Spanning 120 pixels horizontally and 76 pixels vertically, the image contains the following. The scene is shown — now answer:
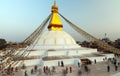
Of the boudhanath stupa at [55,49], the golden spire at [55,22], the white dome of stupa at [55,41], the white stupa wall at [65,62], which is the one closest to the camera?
the white stupa wall at [65,62]

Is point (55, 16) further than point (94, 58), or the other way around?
point (55, 16)

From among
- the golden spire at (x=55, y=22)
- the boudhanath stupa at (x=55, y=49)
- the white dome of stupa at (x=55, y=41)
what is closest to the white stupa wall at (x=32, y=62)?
the boudhanath stupa at (x=55, y=49)

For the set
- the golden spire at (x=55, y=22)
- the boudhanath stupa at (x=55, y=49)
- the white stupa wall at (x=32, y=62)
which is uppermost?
the golden spire at (x=55, y=22)

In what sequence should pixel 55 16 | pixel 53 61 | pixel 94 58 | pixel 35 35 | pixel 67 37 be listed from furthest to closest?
1. pixel 55 16
2. pixel 67 37
3. pixel 94 58
4. pixel 53 61
5. pixel 35 35

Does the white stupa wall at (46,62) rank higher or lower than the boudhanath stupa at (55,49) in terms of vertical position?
lower

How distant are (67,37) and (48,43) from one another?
10.8 feet

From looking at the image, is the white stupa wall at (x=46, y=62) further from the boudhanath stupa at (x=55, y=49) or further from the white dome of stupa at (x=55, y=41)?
the white dome of stupa at (x=55, y=41)

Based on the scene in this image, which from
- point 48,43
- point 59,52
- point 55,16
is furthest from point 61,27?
→ point 59,52

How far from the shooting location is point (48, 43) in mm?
19297

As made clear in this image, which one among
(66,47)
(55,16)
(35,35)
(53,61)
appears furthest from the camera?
(55,16)

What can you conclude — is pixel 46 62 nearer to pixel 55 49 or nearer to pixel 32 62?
pixel 32 62

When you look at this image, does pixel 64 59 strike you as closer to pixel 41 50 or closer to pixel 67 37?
pixel 41 50

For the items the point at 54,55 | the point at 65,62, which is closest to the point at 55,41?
the point at 54,55

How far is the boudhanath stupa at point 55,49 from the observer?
15031 mm
